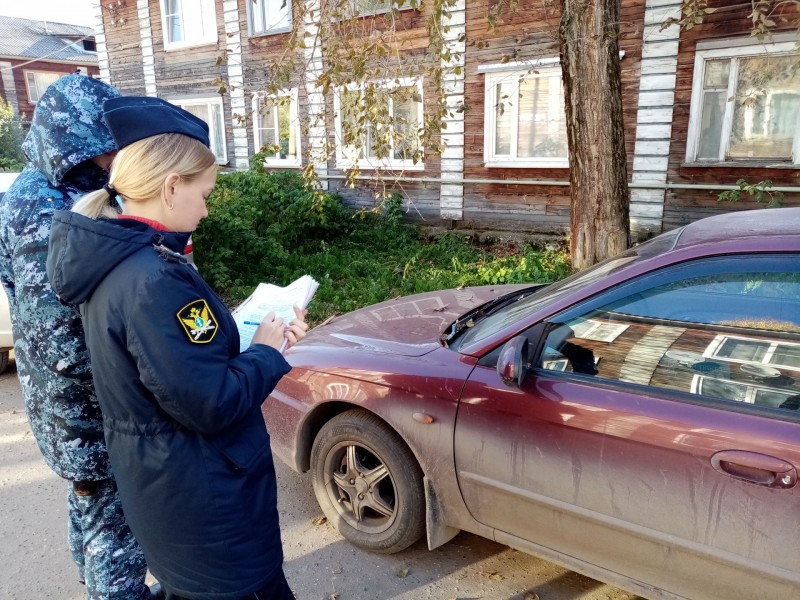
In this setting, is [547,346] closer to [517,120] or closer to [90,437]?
[90,437]

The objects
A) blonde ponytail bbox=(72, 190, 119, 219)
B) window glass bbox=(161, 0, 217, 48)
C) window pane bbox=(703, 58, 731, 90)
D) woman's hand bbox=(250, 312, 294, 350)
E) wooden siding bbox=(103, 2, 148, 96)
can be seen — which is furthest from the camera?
wooden siding bbox=(103, 2, 148, 96)

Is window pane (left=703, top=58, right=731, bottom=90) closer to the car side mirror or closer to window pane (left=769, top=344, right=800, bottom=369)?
window pane (left=769, top=344, right=800, bottom=369)

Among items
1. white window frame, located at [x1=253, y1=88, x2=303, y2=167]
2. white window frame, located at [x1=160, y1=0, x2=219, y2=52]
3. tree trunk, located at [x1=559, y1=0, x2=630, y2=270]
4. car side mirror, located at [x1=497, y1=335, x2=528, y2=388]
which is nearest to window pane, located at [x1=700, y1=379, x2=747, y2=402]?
car side mirror, located at [x1=497, y1=335, x2=528, y2=388]

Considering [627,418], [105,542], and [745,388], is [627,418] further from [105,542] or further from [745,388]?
[105,542]

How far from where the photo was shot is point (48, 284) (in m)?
1.83

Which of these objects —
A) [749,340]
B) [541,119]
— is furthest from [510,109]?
[749,340]

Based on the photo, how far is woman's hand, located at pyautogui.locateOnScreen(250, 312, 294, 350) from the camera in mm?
1669

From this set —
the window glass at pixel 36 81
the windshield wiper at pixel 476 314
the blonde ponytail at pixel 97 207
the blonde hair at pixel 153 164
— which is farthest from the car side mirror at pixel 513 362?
the window glass at pixel 36 81

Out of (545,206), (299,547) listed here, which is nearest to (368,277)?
(545,206)

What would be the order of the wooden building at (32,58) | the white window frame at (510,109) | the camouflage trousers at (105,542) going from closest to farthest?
the camouflage trousers at (105,542), the white window frame at (510,109), the wooden building at (32,58)

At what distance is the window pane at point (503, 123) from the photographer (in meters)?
9.86

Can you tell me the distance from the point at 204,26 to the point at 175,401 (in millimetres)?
15094

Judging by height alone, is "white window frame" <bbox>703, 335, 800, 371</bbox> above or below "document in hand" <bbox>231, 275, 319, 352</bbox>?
below

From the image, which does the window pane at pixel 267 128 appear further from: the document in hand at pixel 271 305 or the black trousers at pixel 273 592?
the black trousers at pixel 273 592
